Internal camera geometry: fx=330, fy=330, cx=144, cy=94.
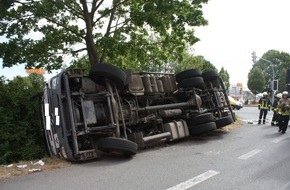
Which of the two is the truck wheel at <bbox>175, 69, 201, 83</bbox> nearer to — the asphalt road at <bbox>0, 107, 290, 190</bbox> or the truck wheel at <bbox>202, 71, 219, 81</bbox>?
the truck wheel at <bbox>202, 71, 219, 81</bbox>

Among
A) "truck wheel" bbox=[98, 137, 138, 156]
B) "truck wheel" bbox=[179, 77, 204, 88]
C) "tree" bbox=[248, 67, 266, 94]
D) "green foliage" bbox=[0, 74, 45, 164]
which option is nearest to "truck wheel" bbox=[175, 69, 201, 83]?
"truck wheel" bbox=[179, 77, 204, 88]

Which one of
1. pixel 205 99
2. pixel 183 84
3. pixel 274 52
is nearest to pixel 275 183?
pixel 183 84

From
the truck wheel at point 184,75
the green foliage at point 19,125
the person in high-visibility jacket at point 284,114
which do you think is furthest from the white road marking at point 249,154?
the green foliage at point 19,125

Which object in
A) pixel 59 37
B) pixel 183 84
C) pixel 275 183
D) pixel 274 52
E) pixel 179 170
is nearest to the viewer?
pixel 275 183

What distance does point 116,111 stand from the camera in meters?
7.36

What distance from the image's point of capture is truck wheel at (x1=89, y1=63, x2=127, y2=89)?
7297 millimetres

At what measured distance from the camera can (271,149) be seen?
311 inches

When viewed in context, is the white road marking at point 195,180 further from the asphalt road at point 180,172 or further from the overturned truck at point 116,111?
the overturned truck at point 116,111

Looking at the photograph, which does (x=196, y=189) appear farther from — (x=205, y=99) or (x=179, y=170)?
(x=205, y=99)

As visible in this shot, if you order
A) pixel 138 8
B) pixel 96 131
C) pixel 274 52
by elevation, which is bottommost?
pixel 96 131

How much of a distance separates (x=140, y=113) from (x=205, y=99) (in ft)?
10.4

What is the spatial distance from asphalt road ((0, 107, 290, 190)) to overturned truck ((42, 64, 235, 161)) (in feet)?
1.59

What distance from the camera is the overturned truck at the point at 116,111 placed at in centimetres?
683

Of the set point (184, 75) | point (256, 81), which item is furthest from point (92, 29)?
point (256, 81)
